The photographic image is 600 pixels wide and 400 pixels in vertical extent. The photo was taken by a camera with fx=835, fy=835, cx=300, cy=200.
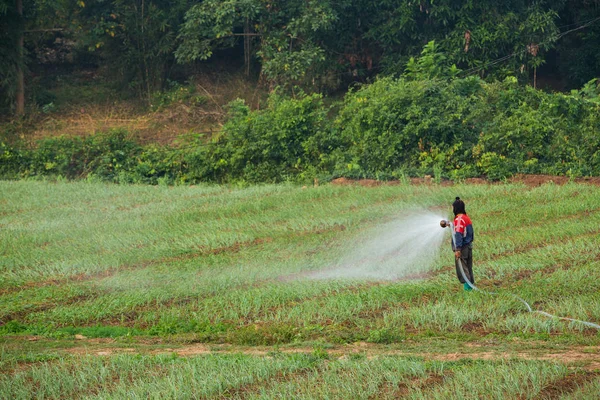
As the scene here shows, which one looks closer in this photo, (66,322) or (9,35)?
(66,322)

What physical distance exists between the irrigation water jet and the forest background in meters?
4.10

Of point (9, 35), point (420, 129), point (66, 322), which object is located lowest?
point (66, 322)

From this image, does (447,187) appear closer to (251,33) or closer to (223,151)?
(223,151)

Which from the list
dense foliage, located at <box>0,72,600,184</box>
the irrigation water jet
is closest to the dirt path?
the irrigation water jet

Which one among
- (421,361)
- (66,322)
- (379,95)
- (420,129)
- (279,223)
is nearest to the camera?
(421,361)

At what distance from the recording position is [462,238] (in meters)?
9.65

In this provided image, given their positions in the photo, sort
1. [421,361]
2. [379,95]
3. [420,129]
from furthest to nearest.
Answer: [379,95]
[420,129]
[421,361]

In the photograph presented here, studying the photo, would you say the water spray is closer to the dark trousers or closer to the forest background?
the dark trousers

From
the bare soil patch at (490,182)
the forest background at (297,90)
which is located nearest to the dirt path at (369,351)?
the bare soil patch at (490,182)

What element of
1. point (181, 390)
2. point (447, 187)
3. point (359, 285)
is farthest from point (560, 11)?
point (181, 390)

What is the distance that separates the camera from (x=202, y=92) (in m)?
26.7

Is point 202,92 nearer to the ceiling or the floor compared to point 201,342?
nearer to the ceiling

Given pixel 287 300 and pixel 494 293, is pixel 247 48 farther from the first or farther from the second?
pixel 494 293

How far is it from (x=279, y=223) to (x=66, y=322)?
5560 millimetres
